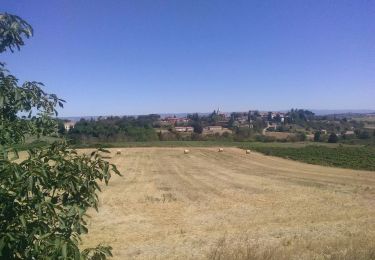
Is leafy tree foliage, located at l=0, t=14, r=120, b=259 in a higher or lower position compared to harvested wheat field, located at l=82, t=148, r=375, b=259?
higher

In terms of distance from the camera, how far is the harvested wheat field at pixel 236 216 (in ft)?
34.8

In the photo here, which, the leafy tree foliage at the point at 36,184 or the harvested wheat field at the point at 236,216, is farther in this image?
the harvested wheat field at the point at 236,216

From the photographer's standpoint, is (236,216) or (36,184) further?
(236,216)

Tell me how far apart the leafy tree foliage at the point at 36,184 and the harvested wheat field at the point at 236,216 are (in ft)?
14.6

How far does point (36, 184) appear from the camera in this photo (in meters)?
3.27

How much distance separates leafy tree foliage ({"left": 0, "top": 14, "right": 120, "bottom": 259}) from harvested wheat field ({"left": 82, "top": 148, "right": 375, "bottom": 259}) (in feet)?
14.6

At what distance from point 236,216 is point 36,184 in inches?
519

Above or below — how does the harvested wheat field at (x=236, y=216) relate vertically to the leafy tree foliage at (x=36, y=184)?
below

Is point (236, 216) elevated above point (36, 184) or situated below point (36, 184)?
below

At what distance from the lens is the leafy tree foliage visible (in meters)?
3.07

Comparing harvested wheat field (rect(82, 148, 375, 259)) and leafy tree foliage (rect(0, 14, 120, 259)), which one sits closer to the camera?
leafy tree foliage (rect(0, 14, 120, 259))

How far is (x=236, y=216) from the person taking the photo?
624 inches

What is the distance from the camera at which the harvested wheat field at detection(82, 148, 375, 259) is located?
10.6 m

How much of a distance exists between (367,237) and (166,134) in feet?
205
